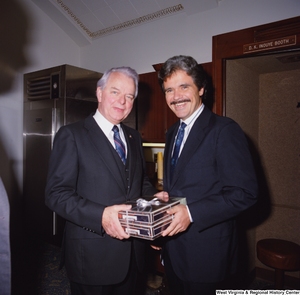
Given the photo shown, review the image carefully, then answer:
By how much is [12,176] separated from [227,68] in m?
3.04

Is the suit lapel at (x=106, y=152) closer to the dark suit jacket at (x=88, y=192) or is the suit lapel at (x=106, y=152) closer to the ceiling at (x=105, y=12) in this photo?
the dark suit jacket at (x=88, y=192)

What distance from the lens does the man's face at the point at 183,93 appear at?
156cm

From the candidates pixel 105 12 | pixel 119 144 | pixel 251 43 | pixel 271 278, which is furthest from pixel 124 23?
pixel 271 278

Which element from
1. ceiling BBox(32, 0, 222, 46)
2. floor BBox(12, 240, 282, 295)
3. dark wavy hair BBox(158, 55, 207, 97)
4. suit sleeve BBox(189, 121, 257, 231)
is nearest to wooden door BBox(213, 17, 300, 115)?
dark wavy hair BBox(158, 55, 207, 97)

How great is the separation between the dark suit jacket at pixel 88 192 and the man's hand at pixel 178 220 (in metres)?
0.34

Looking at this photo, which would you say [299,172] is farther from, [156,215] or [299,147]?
[156,215]

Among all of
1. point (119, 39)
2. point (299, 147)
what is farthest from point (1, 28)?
point (299, 147)

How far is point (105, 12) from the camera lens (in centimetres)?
358

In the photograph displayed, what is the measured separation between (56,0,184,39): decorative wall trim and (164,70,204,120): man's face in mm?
2063

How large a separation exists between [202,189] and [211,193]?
5 centimetres

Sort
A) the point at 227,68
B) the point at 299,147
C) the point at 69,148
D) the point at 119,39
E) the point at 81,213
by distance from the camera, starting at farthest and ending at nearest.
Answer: the point at 119,39 → the point at 299,147 → the point at 227,68 → the point at 69,148 → the point at 81,213

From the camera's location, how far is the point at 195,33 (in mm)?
3158

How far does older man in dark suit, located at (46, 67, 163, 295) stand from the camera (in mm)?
1329

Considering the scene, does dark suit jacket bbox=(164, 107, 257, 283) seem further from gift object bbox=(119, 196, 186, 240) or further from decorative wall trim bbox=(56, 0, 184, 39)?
decorative wall trim bbox=(56, 0, 184, 39)
